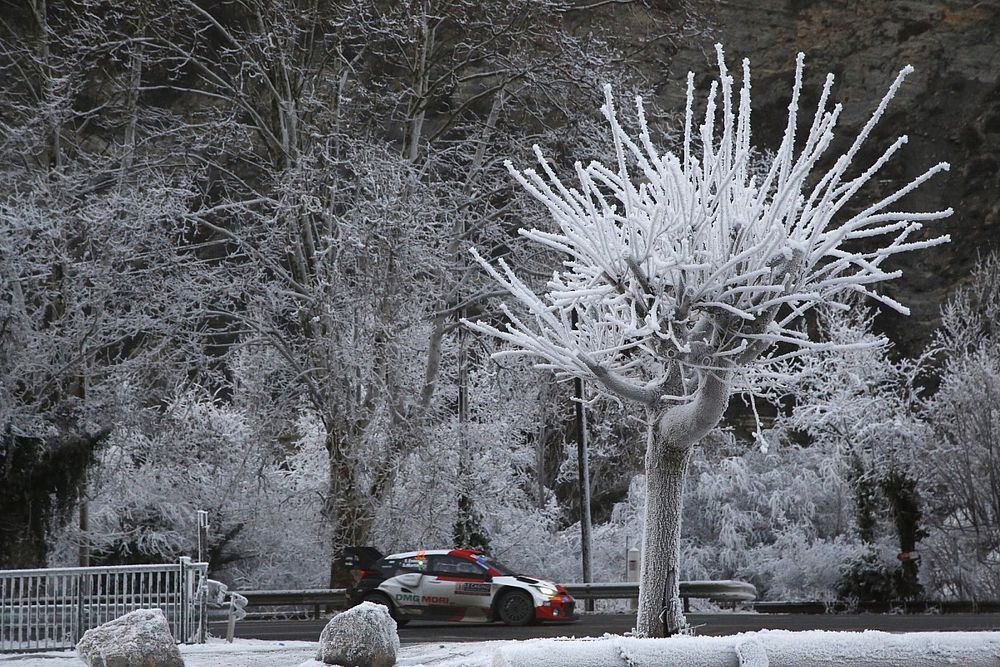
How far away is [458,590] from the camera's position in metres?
22.6

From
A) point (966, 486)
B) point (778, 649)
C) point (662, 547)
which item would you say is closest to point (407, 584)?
point (662, 547)

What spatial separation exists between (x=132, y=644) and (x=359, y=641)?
2408 millimetres

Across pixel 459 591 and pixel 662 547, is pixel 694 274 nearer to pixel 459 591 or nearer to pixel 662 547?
pixel 662 547

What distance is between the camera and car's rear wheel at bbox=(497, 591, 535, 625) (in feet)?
73.4

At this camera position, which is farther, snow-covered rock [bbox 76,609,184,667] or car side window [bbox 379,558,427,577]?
car side window [bbox 379,558,427,577]

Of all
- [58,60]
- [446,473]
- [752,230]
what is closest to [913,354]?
[446,473]

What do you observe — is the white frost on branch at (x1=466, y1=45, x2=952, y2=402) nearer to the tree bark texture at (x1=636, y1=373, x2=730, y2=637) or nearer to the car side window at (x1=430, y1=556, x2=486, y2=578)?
the tree bark texture at (x1=636, y1=373, x2=730, y2=637)

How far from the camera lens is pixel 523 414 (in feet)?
133

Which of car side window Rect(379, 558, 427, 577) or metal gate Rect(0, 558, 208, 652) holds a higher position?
car side window Rect(379, 558, 427, 577)

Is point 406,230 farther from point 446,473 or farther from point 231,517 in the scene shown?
point 231,517

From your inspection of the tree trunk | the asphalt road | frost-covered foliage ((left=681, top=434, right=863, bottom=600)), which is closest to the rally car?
the asphalt road

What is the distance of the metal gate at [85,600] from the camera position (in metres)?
17.7

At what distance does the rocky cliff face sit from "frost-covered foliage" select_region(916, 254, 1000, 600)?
19.5 meters

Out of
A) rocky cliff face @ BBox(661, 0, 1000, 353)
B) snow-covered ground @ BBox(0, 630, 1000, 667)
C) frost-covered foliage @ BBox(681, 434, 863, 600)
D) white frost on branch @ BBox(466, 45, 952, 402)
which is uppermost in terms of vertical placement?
rocky cliff face @ BBox(661, 0, 1000, 353)
